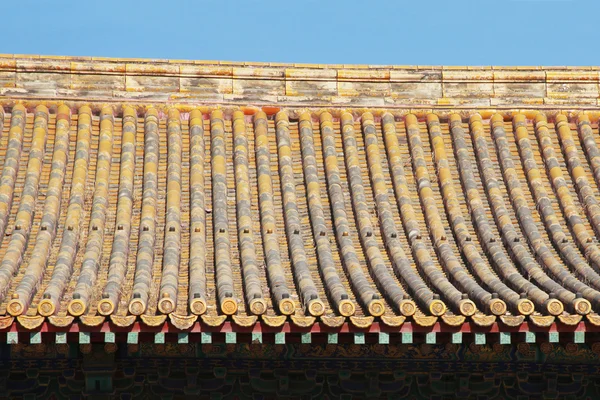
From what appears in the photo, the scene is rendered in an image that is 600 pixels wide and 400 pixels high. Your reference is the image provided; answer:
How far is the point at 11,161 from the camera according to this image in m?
10.4

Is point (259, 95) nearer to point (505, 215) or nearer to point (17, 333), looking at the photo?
point (505, 215)

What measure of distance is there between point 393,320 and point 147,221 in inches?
116

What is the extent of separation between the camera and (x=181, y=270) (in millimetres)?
8953

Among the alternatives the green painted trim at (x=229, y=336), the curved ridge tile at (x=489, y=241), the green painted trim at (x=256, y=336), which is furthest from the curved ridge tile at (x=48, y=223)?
the curved ridge tile at (x=489, y=241)

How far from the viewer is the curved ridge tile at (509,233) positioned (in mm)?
7852

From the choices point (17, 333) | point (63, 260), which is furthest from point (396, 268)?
point (17, 333)

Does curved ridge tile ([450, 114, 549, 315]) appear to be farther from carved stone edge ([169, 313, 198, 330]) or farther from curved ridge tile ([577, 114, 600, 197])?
carved stone edge ([169, 313, 198, 330])

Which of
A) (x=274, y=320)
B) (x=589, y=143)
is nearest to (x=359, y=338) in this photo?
(x=274, y=320)

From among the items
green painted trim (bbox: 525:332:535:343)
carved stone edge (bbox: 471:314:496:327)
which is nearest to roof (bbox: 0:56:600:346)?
carved stone edge (bbox: 471:314:496:327)

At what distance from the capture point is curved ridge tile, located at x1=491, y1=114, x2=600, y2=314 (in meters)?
7.95

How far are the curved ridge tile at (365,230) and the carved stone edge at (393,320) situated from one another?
0.18 ft

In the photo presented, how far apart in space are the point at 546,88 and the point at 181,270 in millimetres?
5040

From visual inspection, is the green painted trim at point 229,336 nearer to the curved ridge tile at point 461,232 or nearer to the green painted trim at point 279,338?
the green painted trim at point 279,338

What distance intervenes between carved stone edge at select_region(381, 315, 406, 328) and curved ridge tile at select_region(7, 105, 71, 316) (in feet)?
7.43
